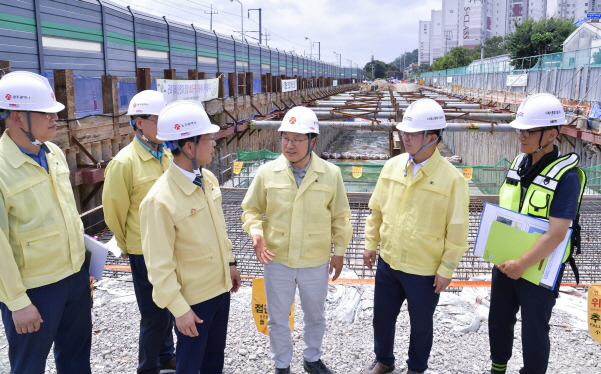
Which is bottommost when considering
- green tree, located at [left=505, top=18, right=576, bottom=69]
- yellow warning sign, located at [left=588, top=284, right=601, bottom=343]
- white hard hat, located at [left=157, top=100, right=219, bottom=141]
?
yellow warning sign, located at [left=588, top=284, right=601, bottom=343]

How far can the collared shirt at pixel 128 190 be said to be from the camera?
9.71ft

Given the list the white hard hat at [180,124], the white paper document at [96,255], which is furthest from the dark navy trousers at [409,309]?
the white paper document at [96,255]

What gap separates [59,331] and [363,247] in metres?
4.73

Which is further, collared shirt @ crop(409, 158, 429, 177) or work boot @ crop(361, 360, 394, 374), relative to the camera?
work boot @ crop(361, 360, 394, 374)

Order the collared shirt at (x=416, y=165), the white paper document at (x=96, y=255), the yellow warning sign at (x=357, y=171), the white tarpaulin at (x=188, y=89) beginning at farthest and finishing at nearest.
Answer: the white tarpaulin at (x=188, y=89), the yellow warning sign at (x=357, y=171), the collared shirt at (x=416, y=165), the white paper document at (x=96, y=255)

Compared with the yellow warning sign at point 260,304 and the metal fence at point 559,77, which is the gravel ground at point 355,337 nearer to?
the yellow warning sign at point 260,304

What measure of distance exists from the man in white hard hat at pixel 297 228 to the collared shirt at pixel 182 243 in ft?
1.43

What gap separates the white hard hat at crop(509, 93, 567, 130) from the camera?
2721 mm

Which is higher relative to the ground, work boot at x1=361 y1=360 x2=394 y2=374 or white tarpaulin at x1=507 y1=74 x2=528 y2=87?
white tarpaulin at x1=507 y1=74 x2=528 y2=87

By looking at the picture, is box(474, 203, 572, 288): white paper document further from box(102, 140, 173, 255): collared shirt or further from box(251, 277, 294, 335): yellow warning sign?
box(102, 140, 173, 255): collared shirt

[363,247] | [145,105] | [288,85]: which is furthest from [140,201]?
[288,85]

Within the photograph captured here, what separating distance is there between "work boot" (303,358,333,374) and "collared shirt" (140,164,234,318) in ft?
3.33

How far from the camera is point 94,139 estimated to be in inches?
344

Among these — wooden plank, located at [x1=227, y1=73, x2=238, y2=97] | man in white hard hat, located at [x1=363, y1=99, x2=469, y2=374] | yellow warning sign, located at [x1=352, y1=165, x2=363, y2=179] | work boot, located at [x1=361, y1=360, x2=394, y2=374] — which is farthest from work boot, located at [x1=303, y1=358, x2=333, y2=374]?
wooden plank, located at [x1=227, y1=73, x2=238, y2=97]
